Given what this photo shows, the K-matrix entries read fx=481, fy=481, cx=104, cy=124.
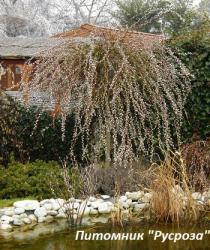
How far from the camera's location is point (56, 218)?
20.2 feet

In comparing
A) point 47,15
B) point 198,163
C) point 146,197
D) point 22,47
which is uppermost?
point 47,15

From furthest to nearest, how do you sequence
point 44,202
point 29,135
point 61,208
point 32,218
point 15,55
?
point 15,55 → point 29,135 → point 44,202 → point 32,218 → point 61,208

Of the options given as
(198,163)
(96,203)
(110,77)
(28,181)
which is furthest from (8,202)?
(198,163)

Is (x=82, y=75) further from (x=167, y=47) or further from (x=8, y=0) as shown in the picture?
(x=8, y=0)

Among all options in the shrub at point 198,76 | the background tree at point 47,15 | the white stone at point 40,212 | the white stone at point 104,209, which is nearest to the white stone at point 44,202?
the white stone at point 40,212

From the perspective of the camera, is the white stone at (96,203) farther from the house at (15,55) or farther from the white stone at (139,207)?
the house at (15,55)

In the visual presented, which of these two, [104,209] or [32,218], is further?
[104,209]

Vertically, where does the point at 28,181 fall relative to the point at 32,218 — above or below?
above

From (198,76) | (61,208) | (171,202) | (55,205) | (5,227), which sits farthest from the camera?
(198,76)

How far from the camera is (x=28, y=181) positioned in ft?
23.9

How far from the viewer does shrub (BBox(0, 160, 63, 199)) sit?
7.01 meters

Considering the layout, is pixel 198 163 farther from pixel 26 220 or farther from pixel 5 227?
pixel 5 227

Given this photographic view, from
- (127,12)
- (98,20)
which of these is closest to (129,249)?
(127,12)

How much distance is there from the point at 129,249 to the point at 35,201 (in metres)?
1.87
